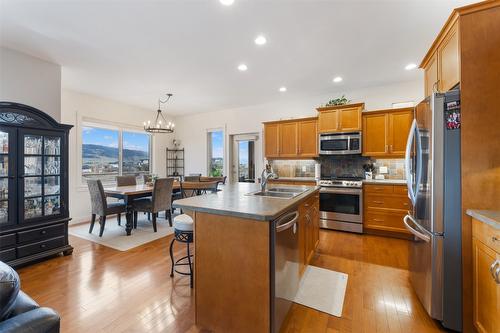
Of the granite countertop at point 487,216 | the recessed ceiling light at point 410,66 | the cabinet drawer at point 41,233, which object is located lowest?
the cabinet drawer at point 41,233

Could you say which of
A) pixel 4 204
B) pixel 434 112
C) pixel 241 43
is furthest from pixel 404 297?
pixel 4 204

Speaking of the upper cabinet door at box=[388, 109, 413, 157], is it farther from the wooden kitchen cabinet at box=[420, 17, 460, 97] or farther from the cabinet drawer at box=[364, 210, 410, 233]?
the wooden kitchen cabinet at box=[420, 17, 460, 97]

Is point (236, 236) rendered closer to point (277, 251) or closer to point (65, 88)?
point (277, 251)

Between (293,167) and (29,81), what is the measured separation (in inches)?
187

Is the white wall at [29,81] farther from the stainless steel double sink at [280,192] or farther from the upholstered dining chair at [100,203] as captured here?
the stainless steel double sink at [280,192]

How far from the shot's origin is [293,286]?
1944 millimetres

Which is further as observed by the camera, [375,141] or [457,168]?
[375,141]

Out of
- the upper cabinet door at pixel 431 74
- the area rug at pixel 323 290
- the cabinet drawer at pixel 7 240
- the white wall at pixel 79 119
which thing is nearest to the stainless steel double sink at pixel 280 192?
the area rug at pixel 323 290

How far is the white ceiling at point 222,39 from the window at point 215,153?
7.81 ft

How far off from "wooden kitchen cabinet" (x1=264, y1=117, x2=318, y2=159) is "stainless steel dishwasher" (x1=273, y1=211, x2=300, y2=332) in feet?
9.67

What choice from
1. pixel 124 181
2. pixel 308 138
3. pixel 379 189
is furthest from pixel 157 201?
pixel 379 189

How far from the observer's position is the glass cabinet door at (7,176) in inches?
101

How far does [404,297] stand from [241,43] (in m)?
3.27

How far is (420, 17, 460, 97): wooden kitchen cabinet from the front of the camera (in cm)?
174
